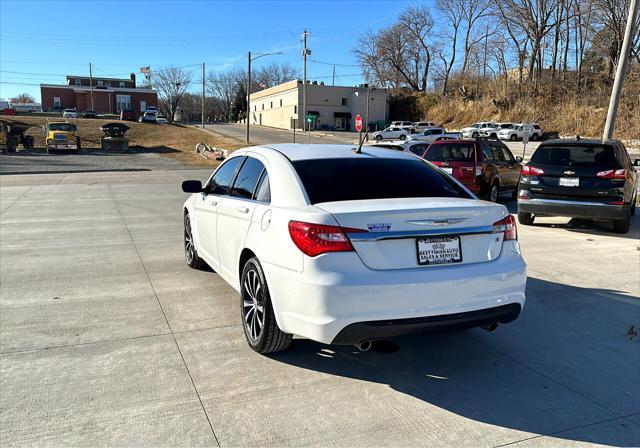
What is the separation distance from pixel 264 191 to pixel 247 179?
553 millimetres

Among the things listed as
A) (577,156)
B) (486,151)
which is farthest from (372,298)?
(486,151)

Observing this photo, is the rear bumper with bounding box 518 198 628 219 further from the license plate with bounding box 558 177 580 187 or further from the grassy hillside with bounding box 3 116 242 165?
the grassy hillside with bounding box 3 116 242 165

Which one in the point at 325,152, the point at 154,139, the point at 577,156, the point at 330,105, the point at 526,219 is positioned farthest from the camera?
the point at 330,105

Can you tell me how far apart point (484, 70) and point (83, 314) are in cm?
7695

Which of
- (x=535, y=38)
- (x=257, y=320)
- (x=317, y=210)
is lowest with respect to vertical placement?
(x=257, y=320)

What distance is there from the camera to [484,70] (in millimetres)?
73500

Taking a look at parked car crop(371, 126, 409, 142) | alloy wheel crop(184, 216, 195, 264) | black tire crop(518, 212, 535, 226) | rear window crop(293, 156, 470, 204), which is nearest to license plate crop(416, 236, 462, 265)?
rear window crop(293, 156, 470, 204)

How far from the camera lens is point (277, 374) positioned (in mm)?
3656

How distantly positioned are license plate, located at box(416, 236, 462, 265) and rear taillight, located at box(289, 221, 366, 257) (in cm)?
43

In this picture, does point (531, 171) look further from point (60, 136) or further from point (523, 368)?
point (60, 136)

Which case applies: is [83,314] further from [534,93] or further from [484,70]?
[484,70]

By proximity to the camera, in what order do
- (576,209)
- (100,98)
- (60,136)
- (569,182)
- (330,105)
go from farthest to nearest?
1. (100,98)
2. (330,105)
3. (60,136)
4. (569,182)
5. (576,209)

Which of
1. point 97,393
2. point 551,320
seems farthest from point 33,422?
point 551,320

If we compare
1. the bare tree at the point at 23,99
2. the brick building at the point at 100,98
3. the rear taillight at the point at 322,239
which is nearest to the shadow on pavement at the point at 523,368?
the rear taillight at the point at 322,239
